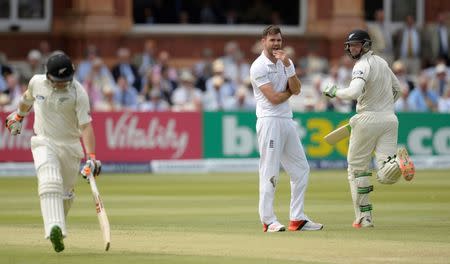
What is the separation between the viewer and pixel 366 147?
498 inches

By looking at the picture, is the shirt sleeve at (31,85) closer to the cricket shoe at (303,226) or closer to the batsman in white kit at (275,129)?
the batsman in white kit at (275,129)

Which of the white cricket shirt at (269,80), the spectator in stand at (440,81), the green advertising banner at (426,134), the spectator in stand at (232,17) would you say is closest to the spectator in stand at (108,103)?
the green advertising banner at (426,134)

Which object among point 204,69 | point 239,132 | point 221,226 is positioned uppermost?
point 204,69

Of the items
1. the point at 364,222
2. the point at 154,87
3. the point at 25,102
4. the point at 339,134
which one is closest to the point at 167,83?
the point at 154,87

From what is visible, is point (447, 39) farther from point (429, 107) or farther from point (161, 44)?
point (161, 44)

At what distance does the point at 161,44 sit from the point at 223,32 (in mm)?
1450

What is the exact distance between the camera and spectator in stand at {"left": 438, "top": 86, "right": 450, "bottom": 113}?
25438 mm

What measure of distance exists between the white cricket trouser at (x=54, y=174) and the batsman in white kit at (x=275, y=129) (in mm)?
2090

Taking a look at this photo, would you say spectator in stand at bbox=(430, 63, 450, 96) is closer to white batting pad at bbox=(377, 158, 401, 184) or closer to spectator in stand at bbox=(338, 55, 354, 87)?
spectator in stand at bbox=(338, 55, 354, 87)

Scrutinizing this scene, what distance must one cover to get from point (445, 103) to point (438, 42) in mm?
2353

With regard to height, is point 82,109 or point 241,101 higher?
point 82,109

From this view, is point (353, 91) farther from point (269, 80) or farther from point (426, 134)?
point (426, 134)

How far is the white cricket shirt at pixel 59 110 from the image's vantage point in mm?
10609

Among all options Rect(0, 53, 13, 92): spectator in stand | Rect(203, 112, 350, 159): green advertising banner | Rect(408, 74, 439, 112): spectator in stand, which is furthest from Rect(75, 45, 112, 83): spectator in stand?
Rect(408, 74, 439, 112): spectator in stand
